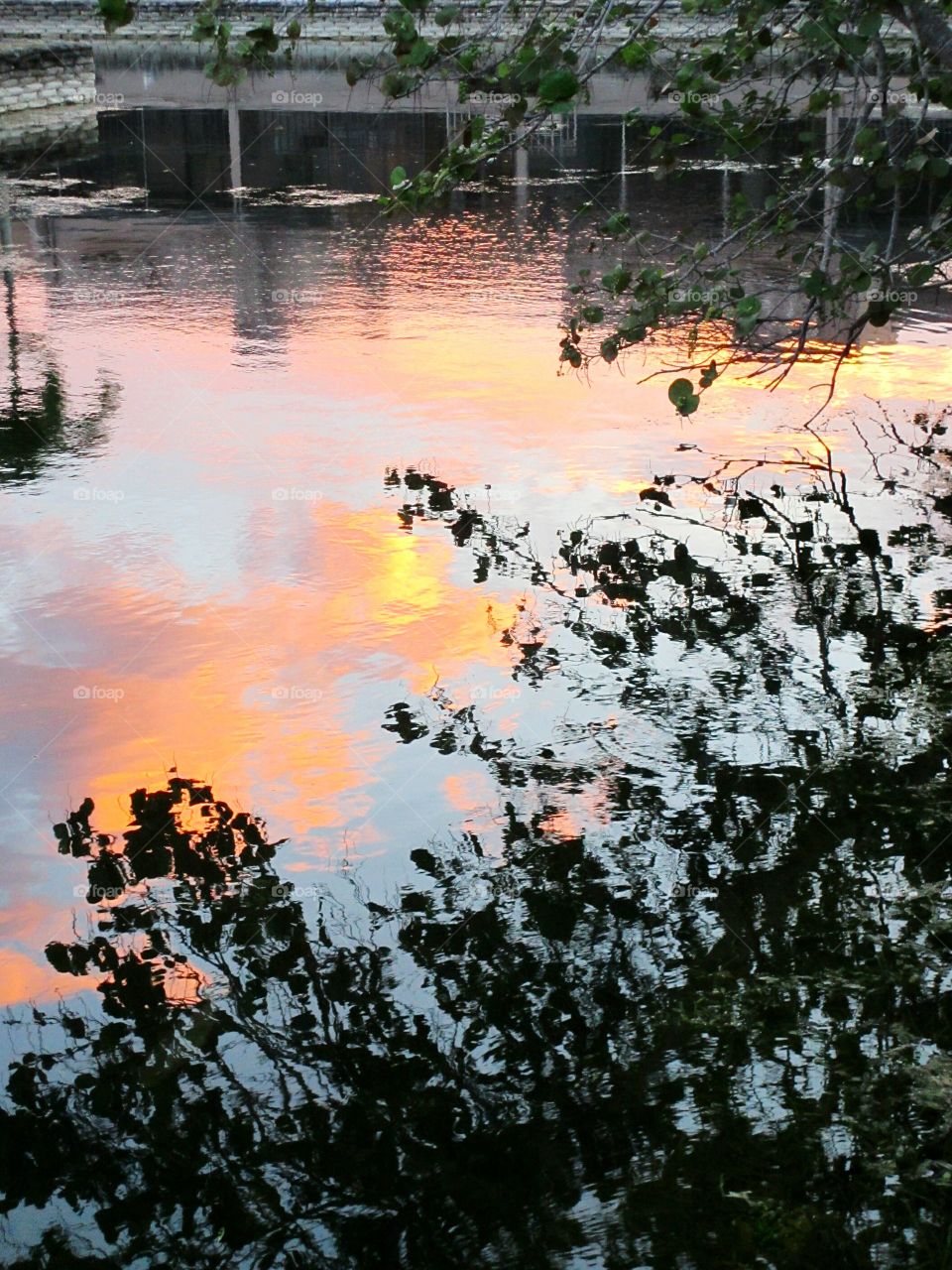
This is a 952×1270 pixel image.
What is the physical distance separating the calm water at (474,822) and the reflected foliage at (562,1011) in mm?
14

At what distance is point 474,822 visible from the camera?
5590 millimetres

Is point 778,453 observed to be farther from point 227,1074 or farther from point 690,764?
point 227,1074

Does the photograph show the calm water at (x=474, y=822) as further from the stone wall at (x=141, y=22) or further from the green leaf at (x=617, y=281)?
the stone wall at (x=141, y=22)

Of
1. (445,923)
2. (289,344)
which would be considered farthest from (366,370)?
(445,923)

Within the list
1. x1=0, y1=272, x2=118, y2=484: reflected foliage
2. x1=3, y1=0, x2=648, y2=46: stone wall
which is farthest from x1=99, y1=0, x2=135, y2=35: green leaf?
x1=3, y1=0, x2=648, y2=46: stone wall

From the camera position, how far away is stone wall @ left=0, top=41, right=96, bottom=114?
1261 inches

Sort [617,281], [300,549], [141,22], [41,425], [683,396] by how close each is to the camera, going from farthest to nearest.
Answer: [141,22] < [41,425] < [300,549] < [617,281] < [683,396]

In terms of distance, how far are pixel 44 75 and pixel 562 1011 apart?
33.8 metres

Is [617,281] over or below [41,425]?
over

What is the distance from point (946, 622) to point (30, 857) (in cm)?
423

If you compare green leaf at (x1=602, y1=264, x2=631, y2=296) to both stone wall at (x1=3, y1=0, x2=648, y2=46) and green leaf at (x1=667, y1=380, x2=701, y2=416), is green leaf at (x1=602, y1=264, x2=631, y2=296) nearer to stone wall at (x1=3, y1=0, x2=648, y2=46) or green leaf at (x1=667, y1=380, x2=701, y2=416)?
green leaf at (x1=667, y1=380, x2=701, y2=416)

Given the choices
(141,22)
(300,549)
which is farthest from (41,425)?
(141,22)

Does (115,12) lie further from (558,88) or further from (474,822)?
(474,822)

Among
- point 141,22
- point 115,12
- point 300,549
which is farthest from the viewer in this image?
point 141,22
